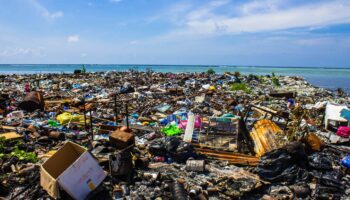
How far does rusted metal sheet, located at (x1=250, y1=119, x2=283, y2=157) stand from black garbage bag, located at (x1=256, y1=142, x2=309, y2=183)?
359 millimetres

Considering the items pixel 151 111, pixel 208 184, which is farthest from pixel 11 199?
pixel 151 111

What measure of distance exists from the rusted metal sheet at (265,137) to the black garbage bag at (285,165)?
0.36 metres

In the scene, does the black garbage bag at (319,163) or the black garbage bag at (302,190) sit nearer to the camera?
the black garbage bag at (302,190)

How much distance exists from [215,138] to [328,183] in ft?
8.16

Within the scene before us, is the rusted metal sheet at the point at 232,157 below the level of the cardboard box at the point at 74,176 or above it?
below

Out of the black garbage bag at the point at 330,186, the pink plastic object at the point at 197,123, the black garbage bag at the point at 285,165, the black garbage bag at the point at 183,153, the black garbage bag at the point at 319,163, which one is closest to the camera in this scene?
the black garbage bag at the point at 330,186

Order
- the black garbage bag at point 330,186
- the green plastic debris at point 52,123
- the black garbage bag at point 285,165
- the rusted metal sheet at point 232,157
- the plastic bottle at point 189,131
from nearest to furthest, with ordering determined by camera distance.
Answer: the black garbage bag at point 330,186
the black garbage bag at point 285,165
the rusted metal sheet at point 232,157
the plastic bottle at point 189,131
the green plastic debris at point 52,123

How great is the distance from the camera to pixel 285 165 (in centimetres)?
523

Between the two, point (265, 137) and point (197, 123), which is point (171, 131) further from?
point (265, 137)

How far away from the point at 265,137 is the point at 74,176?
4.08m

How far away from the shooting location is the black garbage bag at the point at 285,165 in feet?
16.6

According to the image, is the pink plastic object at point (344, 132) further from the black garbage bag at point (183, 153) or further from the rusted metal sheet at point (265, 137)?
the black garbage bag at point (183, 153)

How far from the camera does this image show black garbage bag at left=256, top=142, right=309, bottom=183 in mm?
5066

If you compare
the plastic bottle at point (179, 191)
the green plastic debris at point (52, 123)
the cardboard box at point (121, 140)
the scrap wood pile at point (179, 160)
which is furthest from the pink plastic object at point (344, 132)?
the green plastic debris at point (52, 123)
